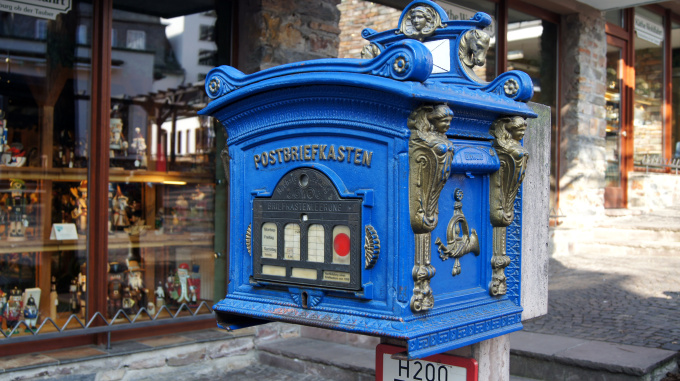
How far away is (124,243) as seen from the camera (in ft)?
17.0

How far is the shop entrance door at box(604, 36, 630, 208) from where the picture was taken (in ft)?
33.2

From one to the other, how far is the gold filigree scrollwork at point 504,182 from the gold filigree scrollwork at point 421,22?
34cm

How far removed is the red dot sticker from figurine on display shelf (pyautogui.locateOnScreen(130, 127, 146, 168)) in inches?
147

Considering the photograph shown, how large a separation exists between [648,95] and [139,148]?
8966 mm

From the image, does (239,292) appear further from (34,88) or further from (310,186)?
(34,88)

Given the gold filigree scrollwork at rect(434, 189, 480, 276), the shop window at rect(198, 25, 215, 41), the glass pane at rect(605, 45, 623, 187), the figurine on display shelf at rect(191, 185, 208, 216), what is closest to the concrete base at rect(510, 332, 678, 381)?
the gold filigree scrollwork at rect(434, 189, 480, 276)

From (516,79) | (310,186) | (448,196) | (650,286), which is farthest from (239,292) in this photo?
(650,286)

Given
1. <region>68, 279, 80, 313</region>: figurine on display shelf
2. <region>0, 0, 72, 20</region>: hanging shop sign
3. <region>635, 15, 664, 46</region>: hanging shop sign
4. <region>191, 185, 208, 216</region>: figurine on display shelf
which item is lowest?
<region>68, 279, 80, 313</region>: figurine on display shelf

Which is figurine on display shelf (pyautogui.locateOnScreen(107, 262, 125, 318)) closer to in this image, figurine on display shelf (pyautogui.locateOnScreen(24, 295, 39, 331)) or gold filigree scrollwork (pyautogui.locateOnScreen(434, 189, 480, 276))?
figurine on display shelf (pyautogui.locateOnScreen(24, 295, 39, 331))

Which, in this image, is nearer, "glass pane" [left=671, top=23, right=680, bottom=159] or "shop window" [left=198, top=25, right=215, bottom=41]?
"shop window" [left=198, top=25, right=215, bottom=41]

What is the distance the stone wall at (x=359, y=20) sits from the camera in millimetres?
7051

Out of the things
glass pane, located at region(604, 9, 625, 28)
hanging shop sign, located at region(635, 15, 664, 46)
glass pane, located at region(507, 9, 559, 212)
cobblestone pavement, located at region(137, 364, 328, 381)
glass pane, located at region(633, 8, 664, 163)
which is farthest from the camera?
glass pane, located at region(633, 8, 664, 163)

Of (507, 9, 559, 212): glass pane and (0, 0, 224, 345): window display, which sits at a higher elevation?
(507, 9, 559, 212): glass pane

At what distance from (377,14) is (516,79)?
5.25m
